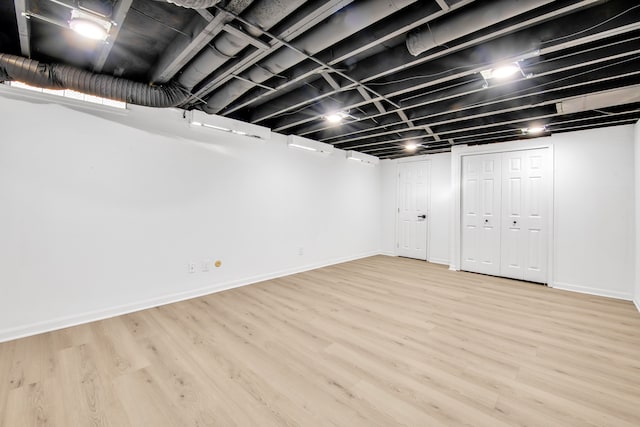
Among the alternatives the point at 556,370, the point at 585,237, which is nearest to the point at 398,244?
the point at 585,237

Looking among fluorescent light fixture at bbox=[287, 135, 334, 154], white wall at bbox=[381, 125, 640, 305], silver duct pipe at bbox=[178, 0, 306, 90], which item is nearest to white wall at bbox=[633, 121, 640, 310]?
white wall at bbox=[381, 125, 640, 305]

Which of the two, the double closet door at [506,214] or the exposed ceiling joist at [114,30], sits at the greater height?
the exposed ceiling joist at [114,30]

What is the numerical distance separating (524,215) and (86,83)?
631cm

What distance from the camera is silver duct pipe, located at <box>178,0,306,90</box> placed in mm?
1755

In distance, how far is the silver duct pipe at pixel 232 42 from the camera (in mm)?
1755

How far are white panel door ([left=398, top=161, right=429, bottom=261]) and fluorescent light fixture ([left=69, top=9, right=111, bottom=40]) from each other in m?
6.02

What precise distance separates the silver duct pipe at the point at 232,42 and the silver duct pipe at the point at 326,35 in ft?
1.01

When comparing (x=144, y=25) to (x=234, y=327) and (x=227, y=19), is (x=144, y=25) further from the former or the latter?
(x=234, y=327)

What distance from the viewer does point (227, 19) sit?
74.0 inches

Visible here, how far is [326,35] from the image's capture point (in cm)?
200

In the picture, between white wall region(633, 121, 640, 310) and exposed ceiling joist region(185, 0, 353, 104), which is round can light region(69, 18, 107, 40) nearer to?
exposed ceiling joist region(185, 0, 353, 104)

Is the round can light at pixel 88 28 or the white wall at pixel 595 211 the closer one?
the round can light at pixel 88 28

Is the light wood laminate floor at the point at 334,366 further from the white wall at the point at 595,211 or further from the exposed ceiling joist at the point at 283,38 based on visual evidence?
the exposed ceiling joist at the point at 283,38

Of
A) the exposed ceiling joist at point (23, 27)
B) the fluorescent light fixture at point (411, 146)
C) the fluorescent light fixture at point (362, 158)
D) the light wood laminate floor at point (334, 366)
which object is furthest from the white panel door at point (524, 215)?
the exposed ceiling joist at point (23, 27)
